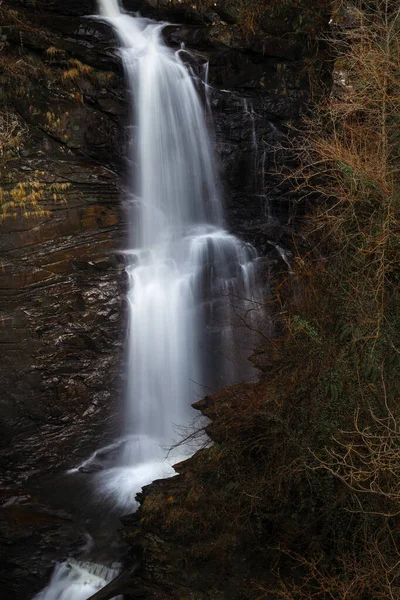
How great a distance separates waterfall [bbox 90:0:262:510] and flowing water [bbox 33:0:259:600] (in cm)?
2

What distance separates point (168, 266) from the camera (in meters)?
12.0

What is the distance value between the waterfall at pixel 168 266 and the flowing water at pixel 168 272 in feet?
0.07

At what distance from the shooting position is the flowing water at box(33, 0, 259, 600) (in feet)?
35.7

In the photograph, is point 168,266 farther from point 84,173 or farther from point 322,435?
point 322,435

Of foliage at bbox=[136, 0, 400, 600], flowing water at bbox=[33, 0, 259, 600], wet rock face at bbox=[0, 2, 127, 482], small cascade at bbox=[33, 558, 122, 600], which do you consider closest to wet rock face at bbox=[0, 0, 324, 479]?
wet rock face at bbox=[0, 2, 127, 482]

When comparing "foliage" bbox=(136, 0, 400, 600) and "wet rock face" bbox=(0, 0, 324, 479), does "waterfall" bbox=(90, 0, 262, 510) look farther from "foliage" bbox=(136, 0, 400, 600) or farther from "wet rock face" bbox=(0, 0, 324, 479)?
"foliage" bbox=(136, 0, 400, 600)

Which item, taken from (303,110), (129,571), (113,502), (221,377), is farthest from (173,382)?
(303,110)

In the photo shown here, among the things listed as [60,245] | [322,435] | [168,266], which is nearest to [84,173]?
[60,245]

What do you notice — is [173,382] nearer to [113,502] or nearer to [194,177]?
[113,502]

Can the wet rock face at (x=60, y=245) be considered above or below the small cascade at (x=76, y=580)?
above

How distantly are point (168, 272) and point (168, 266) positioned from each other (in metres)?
0.14

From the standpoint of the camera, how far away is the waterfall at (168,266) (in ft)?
36.5

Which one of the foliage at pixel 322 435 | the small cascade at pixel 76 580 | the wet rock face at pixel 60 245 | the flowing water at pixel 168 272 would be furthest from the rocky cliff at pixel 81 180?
the foliage at pixel 322 435

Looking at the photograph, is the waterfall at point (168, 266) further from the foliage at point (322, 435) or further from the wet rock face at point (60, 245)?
the foliage at point (322, 435)
